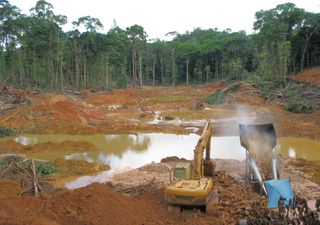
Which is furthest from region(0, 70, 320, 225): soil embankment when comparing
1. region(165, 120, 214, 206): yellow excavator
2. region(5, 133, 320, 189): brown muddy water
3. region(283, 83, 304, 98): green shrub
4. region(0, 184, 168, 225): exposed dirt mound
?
region(283, 83, 304, 98): green shrub

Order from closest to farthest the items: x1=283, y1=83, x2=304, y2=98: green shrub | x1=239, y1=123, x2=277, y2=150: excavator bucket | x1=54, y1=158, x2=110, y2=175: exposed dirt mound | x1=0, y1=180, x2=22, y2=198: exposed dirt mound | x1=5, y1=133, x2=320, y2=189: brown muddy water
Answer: x1=0, y1=180, x2=22, y2=198: exposed dirt mound
x1=239, y1=123, x2=277, y2=150: excavator bucket
x1=54, y1=158, x2=110, y2=175: exposed dirt mound
x1=5, y1=133, x2=320, y2=189: brown muddy water
x1=283, y1=83, x2=304, y2=98: green shrub

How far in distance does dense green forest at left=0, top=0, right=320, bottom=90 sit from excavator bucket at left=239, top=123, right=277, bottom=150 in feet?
98.3

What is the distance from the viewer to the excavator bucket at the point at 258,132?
1230 cm

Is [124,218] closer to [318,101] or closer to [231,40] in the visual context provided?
[318,101]

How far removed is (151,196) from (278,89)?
33460mm

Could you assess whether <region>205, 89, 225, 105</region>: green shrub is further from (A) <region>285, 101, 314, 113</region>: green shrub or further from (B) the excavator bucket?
(B) the excavator bucket

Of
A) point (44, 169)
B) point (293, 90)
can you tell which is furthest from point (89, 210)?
point (293, 90)

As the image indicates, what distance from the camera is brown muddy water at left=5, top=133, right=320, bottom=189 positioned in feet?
58.6

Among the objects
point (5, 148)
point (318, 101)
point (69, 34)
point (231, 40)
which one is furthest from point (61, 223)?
point (231, 40)

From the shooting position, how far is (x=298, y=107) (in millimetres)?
32312

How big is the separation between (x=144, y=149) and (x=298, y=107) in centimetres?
1683

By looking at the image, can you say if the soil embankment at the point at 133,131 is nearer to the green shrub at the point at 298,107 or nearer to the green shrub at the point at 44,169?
the green shrub at the point at 44,169

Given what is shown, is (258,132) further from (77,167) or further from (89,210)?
(77,167)

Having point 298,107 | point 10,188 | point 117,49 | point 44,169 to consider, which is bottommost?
point 44,169
